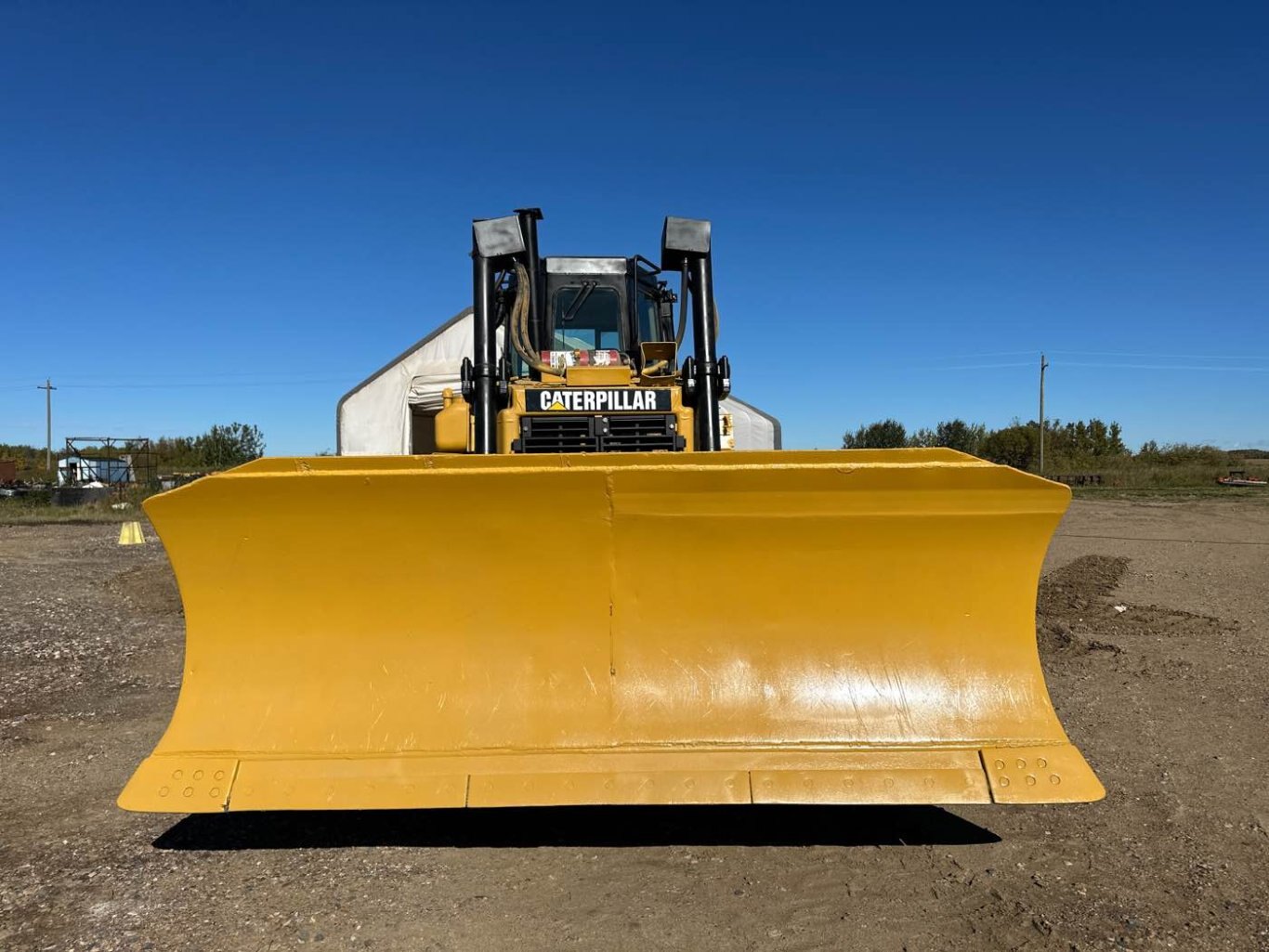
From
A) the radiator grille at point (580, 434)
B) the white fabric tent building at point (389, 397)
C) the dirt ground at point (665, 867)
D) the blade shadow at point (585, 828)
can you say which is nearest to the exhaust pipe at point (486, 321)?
the radiator grille at point (580, 434)

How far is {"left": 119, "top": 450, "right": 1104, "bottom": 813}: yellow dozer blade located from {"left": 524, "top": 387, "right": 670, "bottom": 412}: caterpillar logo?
2.19 metres

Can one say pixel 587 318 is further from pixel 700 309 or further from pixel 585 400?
pixel 585 400

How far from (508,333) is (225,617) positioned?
3.52m

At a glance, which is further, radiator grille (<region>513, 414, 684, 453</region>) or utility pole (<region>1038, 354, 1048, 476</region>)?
utility pole (<region>1038, 354, 1048, 476</region>)

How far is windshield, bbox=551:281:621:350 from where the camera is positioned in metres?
6.71

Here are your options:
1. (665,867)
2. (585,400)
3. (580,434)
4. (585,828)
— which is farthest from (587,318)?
(665,867)

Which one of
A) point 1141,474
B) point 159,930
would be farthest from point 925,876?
point 1141,474

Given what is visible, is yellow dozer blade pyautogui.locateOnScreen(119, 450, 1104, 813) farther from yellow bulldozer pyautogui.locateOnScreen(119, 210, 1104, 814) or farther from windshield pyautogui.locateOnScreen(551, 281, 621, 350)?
windshield pyautogui.locateOnScreen(551, 281, 621, 350)

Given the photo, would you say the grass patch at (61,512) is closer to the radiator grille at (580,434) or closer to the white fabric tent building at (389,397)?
the white fabric tent building at (389,397)

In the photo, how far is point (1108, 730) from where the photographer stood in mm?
4605

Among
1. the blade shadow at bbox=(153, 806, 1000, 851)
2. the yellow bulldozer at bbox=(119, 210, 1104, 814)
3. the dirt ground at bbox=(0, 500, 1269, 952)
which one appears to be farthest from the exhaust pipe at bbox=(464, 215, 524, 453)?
the dirt ground at bbox=(0, 500, 1269, 952)

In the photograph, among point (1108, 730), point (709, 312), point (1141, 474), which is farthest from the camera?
point (1141, 474)

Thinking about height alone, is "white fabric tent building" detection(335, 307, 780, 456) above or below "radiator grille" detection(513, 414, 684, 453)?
above

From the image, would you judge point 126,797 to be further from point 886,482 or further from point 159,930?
point 886,482
